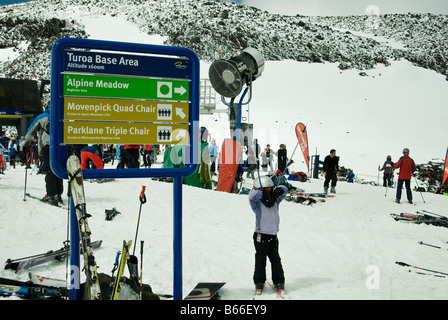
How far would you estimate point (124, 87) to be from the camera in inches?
119

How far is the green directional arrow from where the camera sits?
9.55ft

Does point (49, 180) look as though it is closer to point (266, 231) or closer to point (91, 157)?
point (91, 157)

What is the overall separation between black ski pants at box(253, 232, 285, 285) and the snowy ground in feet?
0.78

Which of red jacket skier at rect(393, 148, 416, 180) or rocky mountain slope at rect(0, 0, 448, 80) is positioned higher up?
rocky mountain slope at rect(0, 0, 448, 80)

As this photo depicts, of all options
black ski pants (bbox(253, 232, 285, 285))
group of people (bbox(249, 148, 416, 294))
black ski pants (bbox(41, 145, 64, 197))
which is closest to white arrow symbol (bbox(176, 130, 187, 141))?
group of people (bbox(249, 148, 416, 294))

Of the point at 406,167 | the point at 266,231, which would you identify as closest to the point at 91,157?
the point at 266,231

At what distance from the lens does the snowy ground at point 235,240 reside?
495 centimetres

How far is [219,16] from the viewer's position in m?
52.7

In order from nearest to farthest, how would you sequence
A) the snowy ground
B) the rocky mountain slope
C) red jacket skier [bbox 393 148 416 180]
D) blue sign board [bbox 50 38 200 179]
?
blue sign board [bbox 50 38 200 179] → the snowy ground → red jacket skier [bbox 393 148 416 180] → the rocky mountain slope

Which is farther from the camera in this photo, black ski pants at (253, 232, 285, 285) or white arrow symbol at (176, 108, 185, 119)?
black ski pants at (253, 232, 285, 285)

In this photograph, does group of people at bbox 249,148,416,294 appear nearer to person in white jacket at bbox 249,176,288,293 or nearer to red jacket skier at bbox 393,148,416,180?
person in white jacket at bbox 249,176,288,293

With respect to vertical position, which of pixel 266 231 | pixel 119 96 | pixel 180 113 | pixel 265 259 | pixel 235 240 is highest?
pixel 119 96

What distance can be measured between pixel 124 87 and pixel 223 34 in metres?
46.9
